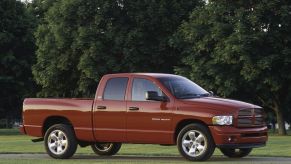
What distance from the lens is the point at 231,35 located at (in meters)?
41.0

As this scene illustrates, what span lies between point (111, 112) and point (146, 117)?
93cm

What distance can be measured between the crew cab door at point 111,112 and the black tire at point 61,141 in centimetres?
65

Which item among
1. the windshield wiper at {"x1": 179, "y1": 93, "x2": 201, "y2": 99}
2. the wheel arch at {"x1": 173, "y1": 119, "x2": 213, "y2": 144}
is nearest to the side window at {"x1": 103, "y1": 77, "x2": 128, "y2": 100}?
the windshield wiper at {"x1": 179, "y1": 93, "x2": 201, "y2": 99}

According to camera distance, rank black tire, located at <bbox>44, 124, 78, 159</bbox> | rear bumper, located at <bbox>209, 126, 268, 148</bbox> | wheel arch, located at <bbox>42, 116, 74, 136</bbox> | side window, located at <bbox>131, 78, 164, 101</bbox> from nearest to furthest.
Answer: rear bumper, located at <bbox>209, 126, 268, 148</bbox> < side window, located at <bbox>131, 78, 164, 101</bbox> < black tire, located at <bbox>44, 124, 78, 159</bbox> < wheel arch, located at <bbox>42, 116, 74, 136</bbox>

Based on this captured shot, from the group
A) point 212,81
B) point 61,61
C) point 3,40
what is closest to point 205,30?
point 212,81

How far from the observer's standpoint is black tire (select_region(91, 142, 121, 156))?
17312mm

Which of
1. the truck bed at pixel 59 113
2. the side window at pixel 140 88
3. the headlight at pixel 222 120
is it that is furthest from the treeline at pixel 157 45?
the headlight at pixel 222 120

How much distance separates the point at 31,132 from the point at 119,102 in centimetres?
254

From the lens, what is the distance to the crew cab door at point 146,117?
1477 cm

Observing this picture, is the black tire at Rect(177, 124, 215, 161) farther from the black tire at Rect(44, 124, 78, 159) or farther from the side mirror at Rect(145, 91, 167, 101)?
the black tire at Rect(44, 124, 78, 159)

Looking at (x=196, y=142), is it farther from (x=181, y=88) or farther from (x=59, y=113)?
(x=59, y=113)

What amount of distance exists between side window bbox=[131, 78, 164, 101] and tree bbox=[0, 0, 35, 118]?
36351 millimetres

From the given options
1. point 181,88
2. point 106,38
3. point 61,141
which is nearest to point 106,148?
point 61,141

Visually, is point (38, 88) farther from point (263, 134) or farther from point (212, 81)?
point (263, 134)
